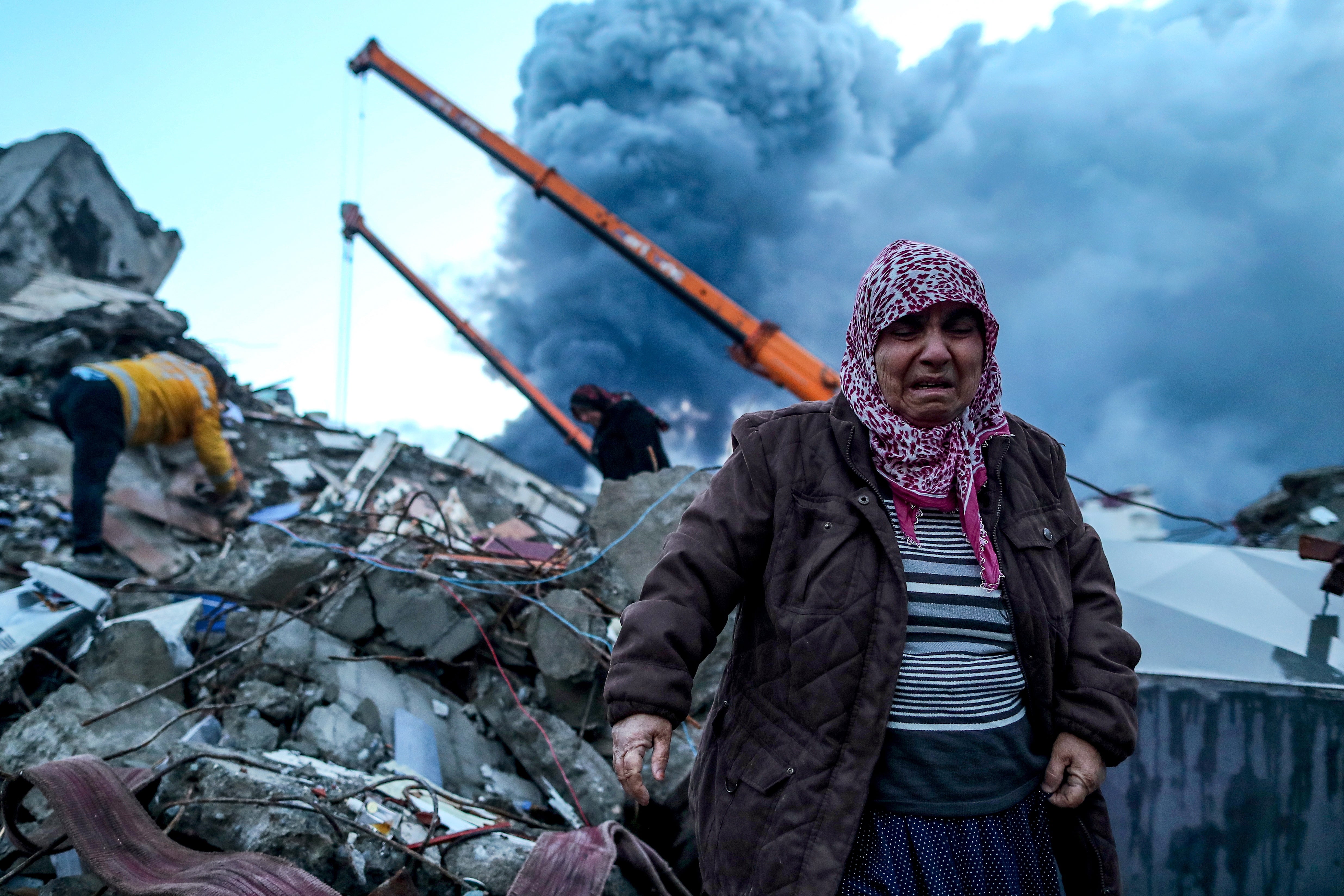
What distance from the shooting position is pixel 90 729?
7.81ft

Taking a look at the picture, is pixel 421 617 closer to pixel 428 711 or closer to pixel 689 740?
pixel 428 711

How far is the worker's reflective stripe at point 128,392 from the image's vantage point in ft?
16.3

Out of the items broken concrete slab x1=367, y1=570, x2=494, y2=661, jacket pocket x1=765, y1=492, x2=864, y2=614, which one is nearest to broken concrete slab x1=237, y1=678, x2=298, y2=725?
broken concrete slab x1=367, y1=570, x2=494, y2=661

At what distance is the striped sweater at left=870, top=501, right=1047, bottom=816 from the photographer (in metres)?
1.19

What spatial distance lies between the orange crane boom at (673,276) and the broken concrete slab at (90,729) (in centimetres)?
487

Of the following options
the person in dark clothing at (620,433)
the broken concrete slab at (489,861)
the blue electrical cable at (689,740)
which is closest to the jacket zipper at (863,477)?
the broken concrete slab at (489,861)

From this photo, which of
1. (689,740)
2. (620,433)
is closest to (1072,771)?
(689,740)

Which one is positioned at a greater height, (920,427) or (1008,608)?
(920,427)

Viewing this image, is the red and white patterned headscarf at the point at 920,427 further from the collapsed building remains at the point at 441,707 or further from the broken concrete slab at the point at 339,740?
the broken concrete slab at the point at 339,740

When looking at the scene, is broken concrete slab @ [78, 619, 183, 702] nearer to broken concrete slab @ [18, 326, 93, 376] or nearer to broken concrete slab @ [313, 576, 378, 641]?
broken concrete slab @ [313, 576, 378, 641]

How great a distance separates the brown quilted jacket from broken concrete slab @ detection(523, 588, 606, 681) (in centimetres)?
174

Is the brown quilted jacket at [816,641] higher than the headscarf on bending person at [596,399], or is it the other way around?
the headscarf on bending person at [596,399]

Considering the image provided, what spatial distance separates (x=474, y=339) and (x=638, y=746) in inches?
418

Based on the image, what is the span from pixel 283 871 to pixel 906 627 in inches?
59.0
